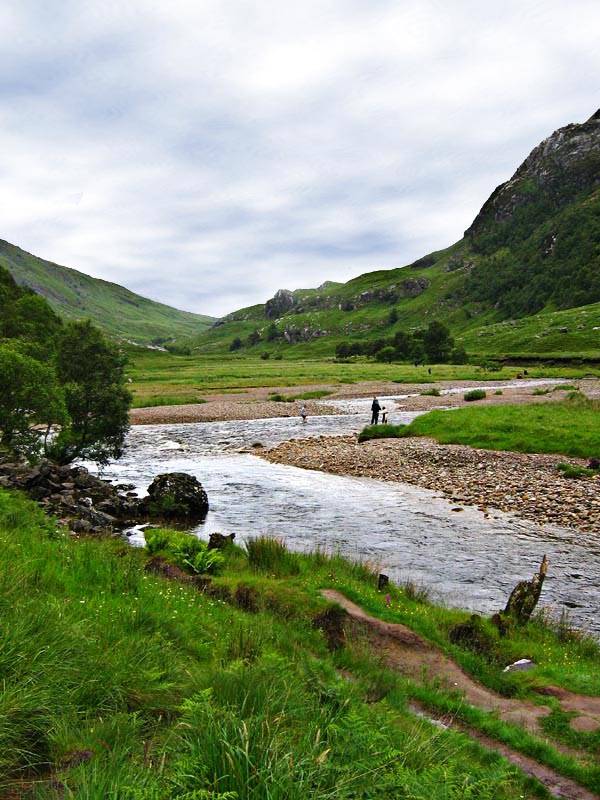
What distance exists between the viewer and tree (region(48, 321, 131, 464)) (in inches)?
1126

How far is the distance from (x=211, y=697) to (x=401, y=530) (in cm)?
1649

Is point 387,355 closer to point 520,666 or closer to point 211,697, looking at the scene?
point 520,666

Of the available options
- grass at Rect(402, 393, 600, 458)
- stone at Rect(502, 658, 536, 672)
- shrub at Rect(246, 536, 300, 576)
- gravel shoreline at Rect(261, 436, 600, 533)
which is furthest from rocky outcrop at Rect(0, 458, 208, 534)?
grass at Rect(402, 393, 600, 458)

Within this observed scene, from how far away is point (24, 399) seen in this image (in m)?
21.1

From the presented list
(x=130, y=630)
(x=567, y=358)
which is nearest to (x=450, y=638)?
(x=130, y=630)

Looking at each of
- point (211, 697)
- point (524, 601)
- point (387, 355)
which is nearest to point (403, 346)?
point (387, 355)

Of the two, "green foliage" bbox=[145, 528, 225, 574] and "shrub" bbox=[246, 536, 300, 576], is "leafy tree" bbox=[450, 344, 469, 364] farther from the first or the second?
"green foliage" bbox=[145, 528, 225, 574]

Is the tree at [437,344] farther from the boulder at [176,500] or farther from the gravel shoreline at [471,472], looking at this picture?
the boulder at [176,500]

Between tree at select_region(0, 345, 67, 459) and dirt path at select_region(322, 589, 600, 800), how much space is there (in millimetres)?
14998

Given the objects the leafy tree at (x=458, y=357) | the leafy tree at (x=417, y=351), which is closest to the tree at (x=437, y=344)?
the leafy tree at (x=417, y=351)

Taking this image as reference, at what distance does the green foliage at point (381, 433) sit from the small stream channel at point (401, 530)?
1014 centimetres

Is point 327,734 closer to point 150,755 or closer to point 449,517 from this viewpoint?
point 150,755

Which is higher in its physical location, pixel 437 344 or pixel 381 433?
pixel 437 344

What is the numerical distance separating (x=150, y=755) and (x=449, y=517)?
62.2ft
